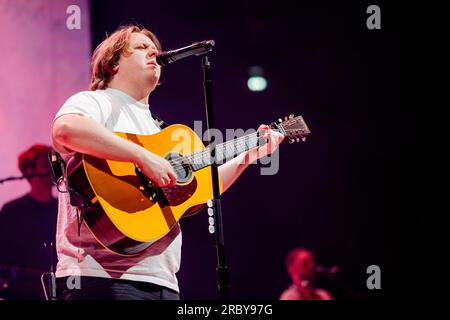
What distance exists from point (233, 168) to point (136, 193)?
80cm

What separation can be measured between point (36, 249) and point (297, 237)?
263 centimetres

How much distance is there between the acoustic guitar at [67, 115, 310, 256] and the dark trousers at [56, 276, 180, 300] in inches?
5.3

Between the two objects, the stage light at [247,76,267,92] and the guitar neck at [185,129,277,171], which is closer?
the guitar neck at [185,129,277,171]

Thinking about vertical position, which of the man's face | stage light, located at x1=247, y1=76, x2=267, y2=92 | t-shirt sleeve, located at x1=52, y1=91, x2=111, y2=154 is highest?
stage light, located at x1=247, y1=76, x2=267, y2=92

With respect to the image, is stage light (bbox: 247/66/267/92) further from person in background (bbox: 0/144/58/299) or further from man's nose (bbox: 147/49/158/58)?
man's nose (bbox: 147/49/158/58)

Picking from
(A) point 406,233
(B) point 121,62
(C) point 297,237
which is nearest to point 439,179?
(A) point 406,233

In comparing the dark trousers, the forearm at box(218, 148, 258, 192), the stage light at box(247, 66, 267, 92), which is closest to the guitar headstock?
the forearm at box(218, 148, 258, 192)

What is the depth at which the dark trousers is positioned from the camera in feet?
7.11

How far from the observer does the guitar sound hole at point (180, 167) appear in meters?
2.60

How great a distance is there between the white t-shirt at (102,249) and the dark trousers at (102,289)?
2 cm

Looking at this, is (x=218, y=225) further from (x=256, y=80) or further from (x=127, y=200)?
(x=256, y=80)

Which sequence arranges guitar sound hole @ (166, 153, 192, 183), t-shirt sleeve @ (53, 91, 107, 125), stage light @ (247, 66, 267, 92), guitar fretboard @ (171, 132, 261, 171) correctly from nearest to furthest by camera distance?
t-shirt sleeve @ (53, 91, 107, 125)
guitar sound hole @ (166, 153, 192, 183)
guitar fretboard @ (171, 132, 261, 171)
stage light @ (247, 66, 267, 92)

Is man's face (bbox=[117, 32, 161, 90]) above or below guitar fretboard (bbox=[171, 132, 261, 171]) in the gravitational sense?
above

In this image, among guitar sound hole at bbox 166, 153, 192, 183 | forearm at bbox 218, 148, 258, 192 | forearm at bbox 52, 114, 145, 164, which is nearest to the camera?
forearm at bbox 52, 114, 145, 164
